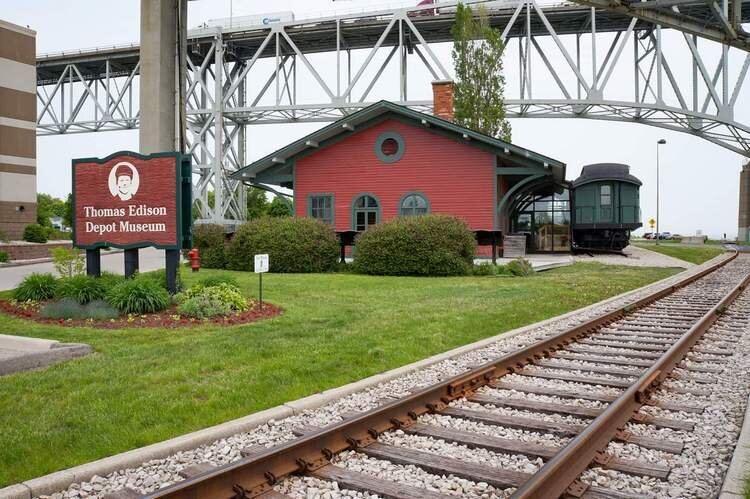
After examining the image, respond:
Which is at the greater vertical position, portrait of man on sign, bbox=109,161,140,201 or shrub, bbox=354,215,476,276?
portrait of man on sign, bbox=109,161,140,201

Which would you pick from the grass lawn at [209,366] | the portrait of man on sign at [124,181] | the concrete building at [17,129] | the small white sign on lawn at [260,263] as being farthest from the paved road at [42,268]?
the grass lawn at [209,366]

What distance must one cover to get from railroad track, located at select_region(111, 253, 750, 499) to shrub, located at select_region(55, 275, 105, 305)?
740 cm

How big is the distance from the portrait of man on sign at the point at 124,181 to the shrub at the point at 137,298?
1960 mm

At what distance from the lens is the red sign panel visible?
38.2 feet

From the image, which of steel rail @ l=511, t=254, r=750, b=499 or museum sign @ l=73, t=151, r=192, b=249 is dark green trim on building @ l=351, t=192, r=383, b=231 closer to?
museum sign @ l=73, t=151, r=192, b=249

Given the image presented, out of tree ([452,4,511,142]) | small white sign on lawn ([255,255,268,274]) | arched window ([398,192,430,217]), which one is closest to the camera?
small white sign on lawn ([255,255,268,274])

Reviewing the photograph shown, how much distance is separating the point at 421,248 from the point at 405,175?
8.52 m

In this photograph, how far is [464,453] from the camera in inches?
179

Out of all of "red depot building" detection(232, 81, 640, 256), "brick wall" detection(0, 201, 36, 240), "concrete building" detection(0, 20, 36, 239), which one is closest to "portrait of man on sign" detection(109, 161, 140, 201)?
"red depot building" detection(232, 81, 640, 256)

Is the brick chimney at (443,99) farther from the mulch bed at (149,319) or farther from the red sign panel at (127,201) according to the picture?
the mulch bed at (149,319)

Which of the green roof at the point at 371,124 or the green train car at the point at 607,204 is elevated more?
the green roof at the point at 371,124

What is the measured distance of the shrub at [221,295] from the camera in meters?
11.0

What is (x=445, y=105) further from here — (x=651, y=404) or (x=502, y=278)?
(x=651, y=404)

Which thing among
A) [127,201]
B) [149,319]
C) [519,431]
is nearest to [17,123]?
[127,201]
